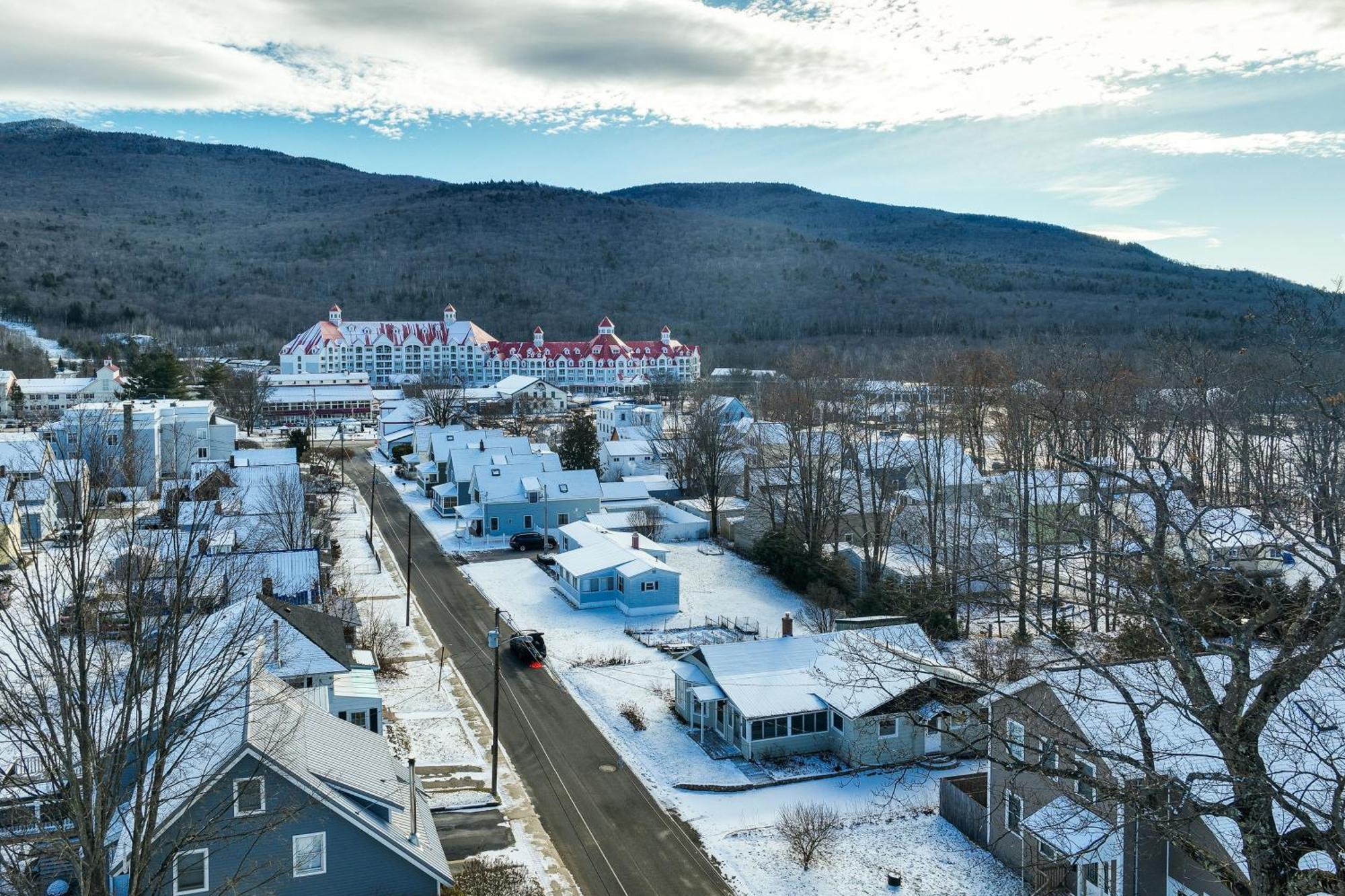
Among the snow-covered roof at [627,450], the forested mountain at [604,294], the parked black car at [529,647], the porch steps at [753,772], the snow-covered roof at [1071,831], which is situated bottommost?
the porch steps at [753,772]

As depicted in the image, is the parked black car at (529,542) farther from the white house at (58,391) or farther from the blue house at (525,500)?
the white house at (58,391)

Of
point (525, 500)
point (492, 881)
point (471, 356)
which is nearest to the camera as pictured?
point (492, 881)

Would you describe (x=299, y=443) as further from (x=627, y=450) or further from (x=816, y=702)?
(x=816, y=702)

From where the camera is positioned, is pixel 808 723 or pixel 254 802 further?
pixel 808 723

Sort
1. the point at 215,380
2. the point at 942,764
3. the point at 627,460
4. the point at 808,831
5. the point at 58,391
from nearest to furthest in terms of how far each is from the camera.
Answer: the point at 808,831 < the point at 942,764 < the point at 627,460 < the point at 58,391 < the point at 215,380

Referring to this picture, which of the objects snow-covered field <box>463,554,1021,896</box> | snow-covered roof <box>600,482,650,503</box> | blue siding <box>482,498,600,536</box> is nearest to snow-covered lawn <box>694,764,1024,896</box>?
snow-covered field <box>463,554,1021,896</box>

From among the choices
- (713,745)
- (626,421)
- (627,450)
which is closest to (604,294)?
(626,421)

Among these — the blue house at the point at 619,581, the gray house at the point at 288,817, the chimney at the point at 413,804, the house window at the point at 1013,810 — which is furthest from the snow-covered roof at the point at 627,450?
the gray house at the point at 288,817
